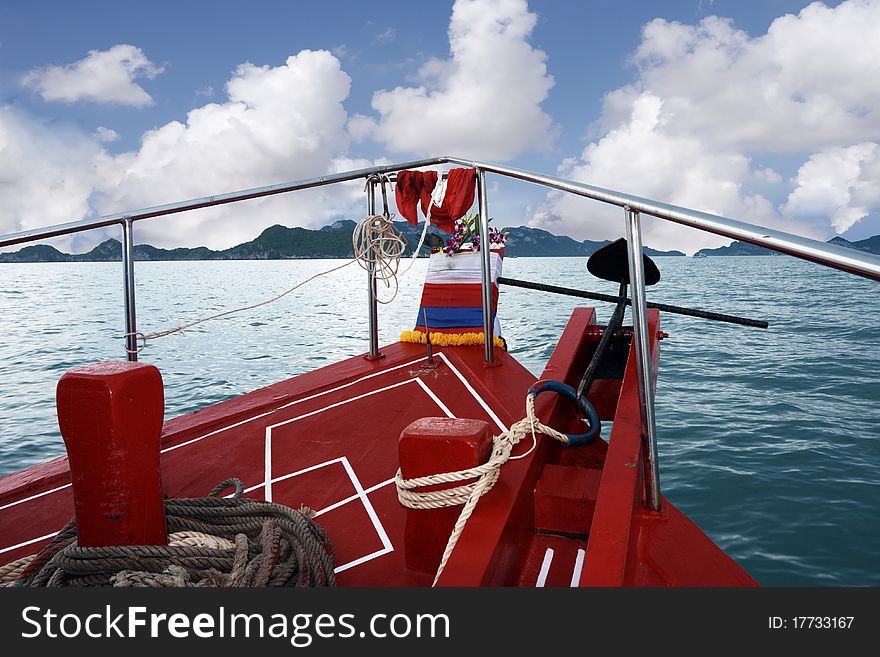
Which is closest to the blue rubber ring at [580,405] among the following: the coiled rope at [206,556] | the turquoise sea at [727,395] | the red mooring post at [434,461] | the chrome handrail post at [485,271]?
the red mooring post at [434,461]

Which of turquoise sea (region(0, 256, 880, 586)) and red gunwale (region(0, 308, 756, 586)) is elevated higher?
red gunwale (region(0, 308, 756, 586))

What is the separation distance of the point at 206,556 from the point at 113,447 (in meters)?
0.36

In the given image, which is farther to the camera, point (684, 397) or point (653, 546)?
point (684, 397)

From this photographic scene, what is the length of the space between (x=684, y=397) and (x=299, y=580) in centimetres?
683

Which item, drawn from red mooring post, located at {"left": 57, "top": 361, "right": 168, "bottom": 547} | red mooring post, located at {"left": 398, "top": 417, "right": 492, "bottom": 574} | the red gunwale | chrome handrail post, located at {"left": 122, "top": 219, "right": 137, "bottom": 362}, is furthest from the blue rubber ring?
chrome handrail post, located at {"left": 122, "top": 219, "right": 137, "bottom": 362}

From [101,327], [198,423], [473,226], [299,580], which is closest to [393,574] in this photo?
[299,580]

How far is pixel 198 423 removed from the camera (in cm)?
307

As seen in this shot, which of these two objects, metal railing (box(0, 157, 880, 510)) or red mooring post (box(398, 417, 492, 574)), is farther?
red mooring post (box(398, 417, 492, 574))

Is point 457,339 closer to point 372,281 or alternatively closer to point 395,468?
point 372,281

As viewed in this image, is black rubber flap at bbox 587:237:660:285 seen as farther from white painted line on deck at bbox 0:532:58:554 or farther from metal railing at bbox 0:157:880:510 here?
white painted line on deck at bbox 0:532:58:554

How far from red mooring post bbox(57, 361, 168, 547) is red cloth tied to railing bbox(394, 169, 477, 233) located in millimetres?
2482

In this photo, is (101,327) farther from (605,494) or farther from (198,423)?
(605,494)

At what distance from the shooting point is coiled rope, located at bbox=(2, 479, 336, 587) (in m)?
1.42

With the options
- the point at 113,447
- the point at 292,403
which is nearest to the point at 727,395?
the point at 292,403
